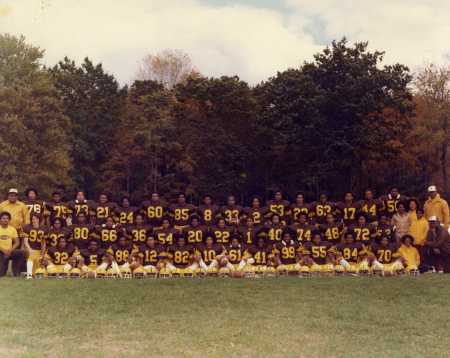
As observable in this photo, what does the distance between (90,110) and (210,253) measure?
104 feet

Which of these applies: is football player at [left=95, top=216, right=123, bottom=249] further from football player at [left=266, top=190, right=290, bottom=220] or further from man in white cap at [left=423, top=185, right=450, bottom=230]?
man in white cap at [left=423, top=185, right=450, bottom=230]

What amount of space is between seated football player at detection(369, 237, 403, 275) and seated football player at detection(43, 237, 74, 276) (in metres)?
6.45

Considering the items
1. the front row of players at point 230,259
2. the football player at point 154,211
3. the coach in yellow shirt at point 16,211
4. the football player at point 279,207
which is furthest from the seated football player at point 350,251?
the coach in yellow shirt at point 16,211

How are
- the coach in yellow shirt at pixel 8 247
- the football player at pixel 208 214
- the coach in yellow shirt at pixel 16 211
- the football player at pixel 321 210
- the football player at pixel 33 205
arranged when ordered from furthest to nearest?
the football player at pixel 321 210
the football player at pixel 208 214
the football player at pixel 33 205
the coach in yellow shirt at pixel 16 211
the coach in yellow shirt at pixel 8 247

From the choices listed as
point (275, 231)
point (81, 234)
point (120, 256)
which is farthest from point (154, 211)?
point (275, 231)

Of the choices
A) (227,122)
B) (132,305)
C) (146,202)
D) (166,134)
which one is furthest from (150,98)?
(132,305)

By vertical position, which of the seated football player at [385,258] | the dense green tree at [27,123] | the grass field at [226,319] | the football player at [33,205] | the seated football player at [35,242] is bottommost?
the grass field at [226,319]

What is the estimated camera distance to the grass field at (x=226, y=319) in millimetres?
6312

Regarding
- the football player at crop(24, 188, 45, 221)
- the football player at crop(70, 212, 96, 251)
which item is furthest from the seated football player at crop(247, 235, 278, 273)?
the football player at crop(24, 188, 45, 221)

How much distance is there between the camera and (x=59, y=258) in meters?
12.8

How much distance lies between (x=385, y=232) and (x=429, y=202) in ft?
4.55

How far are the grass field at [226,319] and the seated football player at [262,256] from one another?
6.29ft

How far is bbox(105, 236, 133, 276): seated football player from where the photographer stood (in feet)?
41.4

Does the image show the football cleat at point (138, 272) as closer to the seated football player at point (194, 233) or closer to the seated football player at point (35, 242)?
the seated football player at point (194, 233)
